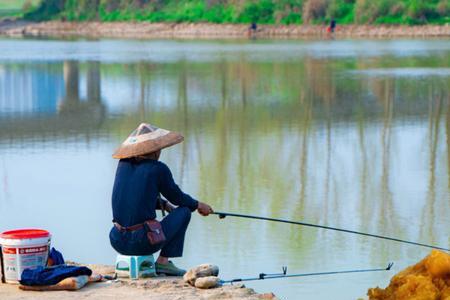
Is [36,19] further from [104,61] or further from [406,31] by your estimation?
[104,61]

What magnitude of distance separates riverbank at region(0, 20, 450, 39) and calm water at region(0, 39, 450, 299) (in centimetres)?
2508

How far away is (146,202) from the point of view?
5.83 meters

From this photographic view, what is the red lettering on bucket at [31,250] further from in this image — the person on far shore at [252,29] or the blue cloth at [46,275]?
the person on far shore at [252,29]

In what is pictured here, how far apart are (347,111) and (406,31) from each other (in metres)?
33.6

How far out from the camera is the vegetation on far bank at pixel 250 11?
48875 millimetres

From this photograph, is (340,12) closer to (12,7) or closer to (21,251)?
(12,7)

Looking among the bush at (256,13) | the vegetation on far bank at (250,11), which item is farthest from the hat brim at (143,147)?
the bush at (256,13)

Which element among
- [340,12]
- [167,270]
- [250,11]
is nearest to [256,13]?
[250,11]

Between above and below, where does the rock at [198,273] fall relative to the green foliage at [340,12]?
above

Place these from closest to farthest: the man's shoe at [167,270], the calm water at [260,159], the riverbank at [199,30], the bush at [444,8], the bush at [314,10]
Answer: the man's shoe at [167,270]
the calm water at [260,159]
the bush at [444,8]
the riverbank at [199,30]
the bush at [314,10]

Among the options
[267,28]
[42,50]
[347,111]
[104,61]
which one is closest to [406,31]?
[267,28]

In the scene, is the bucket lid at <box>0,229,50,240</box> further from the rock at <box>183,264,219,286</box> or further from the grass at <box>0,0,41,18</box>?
the grass at <box>0,0,41,18</box>

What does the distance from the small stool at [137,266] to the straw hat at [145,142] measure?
532mm

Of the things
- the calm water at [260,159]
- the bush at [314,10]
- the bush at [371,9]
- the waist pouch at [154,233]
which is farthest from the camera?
the bush at [314,10]
